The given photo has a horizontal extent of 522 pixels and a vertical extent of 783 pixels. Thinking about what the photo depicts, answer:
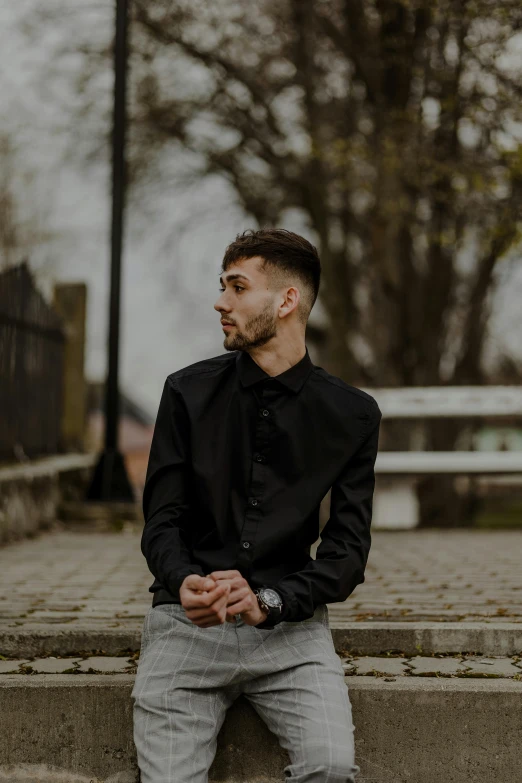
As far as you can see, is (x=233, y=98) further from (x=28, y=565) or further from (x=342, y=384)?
(x=342, y=384)

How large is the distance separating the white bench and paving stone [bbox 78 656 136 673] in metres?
5.78

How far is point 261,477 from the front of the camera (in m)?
3.06

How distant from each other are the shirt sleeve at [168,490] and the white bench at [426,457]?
6.30 meters

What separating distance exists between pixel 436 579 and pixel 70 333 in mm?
6055

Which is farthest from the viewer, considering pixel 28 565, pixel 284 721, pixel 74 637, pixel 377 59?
pixel 377 59

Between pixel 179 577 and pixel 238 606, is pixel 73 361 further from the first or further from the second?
pixel 238 606

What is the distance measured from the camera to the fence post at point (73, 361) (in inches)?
417

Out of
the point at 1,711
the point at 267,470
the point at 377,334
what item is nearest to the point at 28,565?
the point at 1,711

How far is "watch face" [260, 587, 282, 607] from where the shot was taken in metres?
2.86

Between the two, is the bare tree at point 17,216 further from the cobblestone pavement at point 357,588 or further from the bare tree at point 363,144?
the cobblestone pavement at point 357,588

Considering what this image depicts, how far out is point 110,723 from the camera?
331 cm

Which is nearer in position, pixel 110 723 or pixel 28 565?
pixel 110 723

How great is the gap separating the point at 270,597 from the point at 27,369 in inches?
248

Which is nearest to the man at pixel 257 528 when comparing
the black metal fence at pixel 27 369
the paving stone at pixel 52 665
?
the paving stone at pixel 52 665
